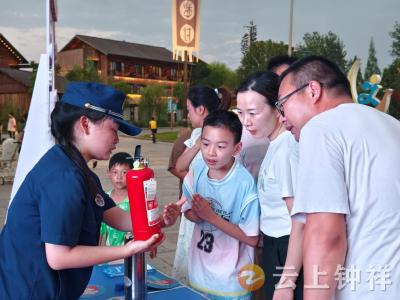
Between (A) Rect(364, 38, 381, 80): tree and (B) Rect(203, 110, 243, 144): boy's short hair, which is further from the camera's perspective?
(A) Rect(364, 38, 381, 80): tree

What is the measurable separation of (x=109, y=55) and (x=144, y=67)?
4.37 meters

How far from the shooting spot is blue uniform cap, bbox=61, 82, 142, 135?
1449 mm

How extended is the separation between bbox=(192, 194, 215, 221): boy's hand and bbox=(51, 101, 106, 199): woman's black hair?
0.57 m

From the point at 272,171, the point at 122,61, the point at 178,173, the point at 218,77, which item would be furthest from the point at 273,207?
the point at 218,77

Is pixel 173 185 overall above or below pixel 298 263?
below

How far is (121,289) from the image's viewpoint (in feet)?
6.01

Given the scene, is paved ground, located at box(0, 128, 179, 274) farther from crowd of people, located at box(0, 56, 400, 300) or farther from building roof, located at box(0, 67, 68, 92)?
building roof, located at box(0, 67, 68, 92)

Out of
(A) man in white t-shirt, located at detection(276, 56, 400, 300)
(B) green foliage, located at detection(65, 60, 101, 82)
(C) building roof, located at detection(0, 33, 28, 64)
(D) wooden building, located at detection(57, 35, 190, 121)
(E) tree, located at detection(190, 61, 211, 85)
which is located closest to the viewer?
(A) man in white t-shirt, located at detection(276, 56, 400, 300)

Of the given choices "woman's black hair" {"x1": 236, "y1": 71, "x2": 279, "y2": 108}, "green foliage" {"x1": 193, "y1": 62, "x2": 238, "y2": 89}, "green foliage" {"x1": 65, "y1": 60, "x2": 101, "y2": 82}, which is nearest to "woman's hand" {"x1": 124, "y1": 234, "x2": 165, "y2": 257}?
"woman's black hair" {"x1": 236, "y1": 71, "x2": 279, "y2": 108}

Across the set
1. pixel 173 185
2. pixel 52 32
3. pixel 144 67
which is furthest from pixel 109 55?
pixel 52 32

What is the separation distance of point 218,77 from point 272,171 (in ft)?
149

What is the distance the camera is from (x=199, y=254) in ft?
6.86

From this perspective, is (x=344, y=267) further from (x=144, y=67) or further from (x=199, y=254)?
(x=144, y=67)

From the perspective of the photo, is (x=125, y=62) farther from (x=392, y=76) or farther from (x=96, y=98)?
(x=96, y=98)
